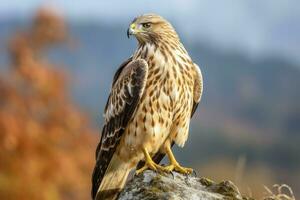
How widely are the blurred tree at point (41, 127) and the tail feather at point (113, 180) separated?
1332cm

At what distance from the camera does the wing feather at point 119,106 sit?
762cm

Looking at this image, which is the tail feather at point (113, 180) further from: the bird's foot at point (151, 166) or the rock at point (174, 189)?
the rock at point (174, 189)

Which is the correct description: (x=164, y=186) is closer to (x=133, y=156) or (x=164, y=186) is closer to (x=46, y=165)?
(x=133, y=156)

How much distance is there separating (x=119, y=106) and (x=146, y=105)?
0.25 metres

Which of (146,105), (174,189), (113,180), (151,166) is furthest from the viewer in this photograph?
(113,180)

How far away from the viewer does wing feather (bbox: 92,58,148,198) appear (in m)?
7.62

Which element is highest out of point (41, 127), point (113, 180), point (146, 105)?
point (146, 105)

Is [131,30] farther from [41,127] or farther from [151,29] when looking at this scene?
[41,127]

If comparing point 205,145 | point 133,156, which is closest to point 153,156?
point 133,156

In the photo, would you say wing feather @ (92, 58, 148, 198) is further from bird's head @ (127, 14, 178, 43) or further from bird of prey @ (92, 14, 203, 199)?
bird's head @ (127, 14, 178, 43)

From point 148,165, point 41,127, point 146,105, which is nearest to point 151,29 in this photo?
point 146,105

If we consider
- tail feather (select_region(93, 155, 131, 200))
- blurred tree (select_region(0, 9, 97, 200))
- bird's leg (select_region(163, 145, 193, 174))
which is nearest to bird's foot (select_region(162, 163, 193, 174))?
bird's leg (select_region(163, 145, 193, 174))

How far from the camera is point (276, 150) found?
71625 mm

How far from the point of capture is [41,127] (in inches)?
937
